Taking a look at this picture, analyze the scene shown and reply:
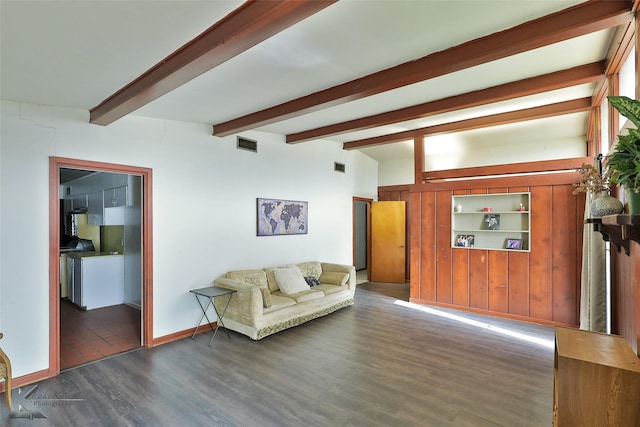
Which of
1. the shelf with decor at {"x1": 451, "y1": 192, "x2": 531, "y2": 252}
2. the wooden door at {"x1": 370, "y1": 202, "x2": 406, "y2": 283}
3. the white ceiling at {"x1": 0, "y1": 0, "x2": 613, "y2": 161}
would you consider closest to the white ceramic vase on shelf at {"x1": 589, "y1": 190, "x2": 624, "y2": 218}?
the white ceiling at {"x1": 0, "y1": 0, "x2": 613, "y2": 161}

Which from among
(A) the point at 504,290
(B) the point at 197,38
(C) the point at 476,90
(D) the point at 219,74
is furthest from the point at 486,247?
(B) the point at 197,38

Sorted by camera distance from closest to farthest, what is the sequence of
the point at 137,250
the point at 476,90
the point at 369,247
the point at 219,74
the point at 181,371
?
the point at 219,74 → the point at 181,371 → the point at 476,90 → the point at 137,250 → the point at 369,247

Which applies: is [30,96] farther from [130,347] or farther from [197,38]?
[130,347]

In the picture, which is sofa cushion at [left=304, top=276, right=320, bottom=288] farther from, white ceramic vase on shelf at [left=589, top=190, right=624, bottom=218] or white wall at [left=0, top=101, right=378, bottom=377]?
white ceramic vase on shelf at [left=589, top=190, right=624, bottom=218]

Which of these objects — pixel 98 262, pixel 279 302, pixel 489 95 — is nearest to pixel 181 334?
pixel 279 302

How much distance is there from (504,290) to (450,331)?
4.28 ft

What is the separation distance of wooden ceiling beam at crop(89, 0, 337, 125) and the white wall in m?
0.85

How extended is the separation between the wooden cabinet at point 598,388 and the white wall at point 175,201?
12.9 ft

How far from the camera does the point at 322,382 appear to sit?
9.76ft

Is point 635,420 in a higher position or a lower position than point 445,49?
lower

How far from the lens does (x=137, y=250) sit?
17.5 feet

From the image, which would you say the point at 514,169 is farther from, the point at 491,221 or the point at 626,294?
the point at 626,294

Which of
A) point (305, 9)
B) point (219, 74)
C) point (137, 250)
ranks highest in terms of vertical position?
point (219, 74)

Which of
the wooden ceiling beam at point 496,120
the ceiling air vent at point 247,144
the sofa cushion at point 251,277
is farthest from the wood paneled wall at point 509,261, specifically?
the ceiling air vent at point 247,144
